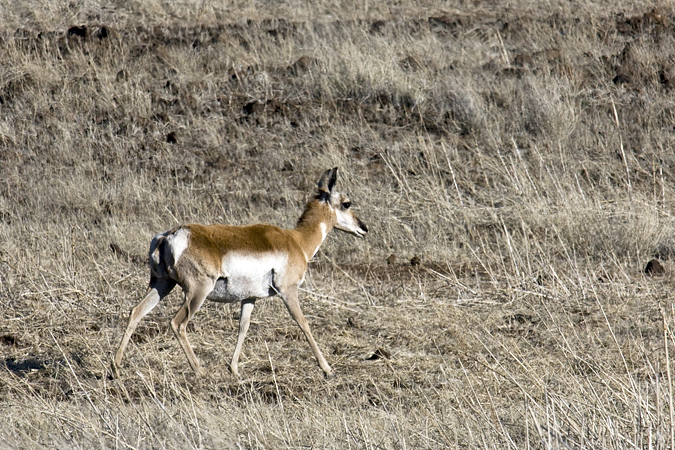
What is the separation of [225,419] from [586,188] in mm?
7086

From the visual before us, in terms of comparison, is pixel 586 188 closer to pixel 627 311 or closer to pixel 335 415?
pixel 627 311

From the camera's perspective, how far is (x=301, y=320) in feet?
22.0

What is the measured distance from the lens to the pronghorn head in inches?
300

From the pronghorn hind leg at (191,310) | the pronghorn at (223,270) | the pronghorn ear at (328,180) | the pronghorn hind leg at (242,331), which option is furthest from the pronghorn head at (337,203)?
the pronghorn hind leg at (191,310)

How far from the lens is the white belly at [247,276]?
650 cm

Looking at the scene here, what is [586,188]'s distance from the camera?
36.2ft

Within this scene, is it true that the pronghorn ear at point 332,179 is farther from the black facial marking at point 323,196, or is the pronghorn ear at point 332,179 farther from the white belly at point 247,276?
the white belly at point 247,276

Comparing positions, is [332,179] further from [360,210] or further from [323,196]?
[360,210]

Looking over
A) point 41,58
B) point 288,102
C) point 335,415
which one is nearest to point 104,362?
point 335,415

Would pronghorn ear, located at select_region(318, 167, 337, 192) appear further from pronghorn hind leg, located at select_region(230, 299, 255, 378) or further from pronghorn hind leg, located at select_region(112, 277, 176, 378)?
pronghorn hind leg, located at select_region(112, 277, 176, 378)

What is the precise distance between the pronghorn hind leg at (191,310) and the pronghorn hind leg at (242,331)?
242 millimetres

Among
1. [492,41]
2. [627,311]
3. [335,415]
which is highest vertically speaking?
[492,41]

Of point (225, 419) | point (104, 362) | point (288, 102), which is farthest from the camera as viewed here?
point (288, 102)

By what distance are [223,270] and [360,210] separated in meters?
4.30
